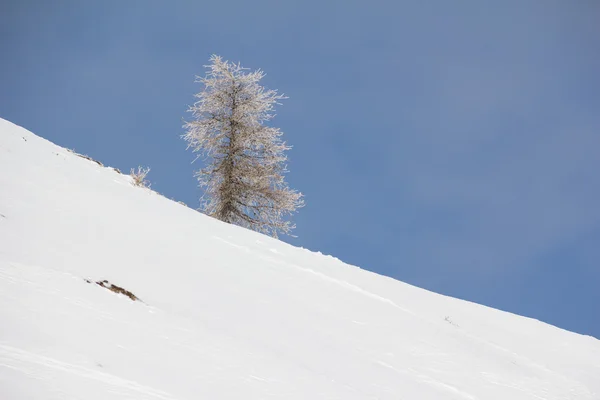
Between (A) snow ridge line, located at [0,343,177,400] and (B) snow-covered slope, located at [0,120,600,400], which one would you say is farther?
(B) snow-covered slope, located at [0,120,600,400]

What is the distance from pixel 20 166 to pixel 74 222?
5.73ft

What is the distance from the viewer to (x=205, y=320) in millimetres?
4180

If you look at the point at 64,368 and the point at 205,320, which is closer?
the point at 64,368

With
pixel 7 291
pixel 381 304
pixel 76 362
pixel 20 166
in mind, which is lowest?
pixel 76 362

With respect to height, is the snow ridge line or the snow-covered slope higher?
the snow-covered slope

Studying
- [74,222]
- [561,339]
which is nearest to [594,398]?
[561,339]

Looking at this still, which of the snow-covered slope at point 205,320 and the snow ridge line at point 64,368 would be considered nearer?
the snow ridge line at point 64,368

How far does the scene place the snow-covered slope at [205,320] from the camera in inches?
116

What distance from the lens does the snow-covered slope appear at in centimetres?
294

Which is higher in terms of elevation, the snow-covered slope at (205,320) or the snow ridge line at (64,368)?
the snow-covered slope at (205,320)

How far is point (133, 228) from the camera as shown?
5.91m

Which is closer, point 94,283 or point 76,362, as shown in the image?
point 76,362

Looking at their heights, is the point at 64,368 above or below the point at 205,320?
below

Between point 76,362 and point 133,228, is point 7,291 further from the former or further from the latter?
point 133,228
